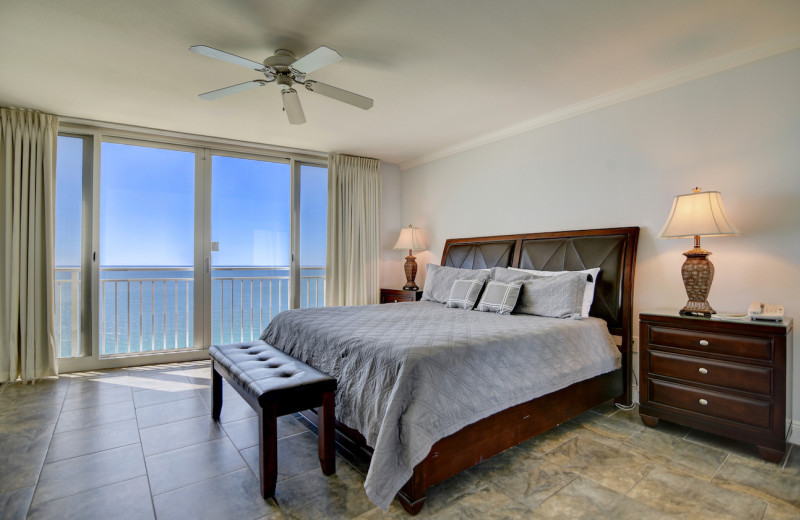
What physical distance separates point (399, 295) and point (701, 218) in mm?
3213

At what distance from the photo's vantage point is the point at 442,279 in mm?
4078

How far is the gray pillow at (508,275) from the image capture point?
11.2 feet

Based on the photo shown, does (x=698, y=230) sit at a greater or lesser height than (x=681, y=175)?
lesser

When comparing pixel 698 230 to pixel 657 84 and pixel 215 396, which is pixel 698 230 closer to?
pixel 657 84

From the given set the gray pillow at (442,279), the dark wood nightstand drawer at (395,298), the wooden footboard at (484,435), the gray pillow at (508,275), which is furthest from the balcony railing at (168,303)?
the wooden footboard at (484,435)

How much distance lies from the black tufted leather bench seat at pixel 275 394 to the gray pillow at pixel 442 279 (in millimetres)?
1943

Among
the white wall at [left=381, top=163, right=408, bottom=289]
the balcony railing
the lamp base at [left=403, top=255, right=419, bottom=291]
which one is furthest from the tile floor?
the white wall at [left=381, top=163, right=408, bottom=289]

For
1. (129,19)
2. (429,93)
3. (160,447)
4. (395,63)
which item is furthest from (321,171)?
(160,447)

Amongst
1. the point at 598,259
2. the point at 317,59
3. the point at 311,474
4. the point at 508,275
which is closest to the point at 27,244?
the point at 317,59

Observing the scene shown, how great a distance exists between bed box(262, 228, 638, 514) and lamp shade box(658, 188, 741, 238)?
1.72 ft

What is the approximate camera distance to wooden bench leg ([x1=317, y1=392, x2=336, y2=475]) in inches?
78.3

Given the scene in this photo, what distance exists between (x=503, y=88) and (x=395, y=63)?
0.95m

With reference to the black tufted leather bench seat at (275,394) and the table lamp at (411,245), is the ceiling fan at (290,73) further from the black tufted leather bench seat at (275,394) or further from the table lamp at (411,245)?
the table lamp at (411,245)

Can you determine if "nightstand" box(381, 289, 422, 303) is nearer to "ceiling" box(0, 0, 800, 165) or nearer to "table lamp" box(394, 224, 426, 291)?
"table lamp" box(394, 224, 426, 291)
